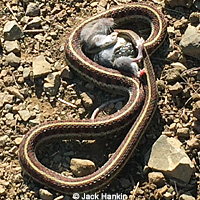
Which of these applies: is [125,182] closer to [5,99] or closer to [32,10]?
[5,99]

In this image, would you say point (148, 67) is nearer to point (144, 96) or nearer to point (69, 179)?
point (144, 96)

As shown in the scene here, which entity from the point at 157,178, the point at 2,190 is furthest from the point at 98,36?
the point at 2,190

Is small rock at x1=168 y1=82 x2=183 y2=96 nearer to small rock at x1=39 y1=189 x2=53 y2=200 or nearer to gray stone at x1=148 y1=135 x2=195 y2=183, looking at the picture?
gray stone at x1=148 y1=135 x2=195 y2=183

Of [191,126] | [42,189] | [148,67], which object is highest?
[148,67]

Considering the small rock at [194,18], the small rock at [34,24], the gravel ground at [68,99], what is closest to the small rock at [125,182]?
the gravel ground at [68,99]

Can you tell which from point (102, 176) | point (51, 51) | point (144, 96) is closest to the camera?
point (102, 176)

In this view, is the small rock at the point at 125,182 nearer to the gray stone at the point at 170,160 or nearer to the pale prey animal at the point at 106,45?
the gray stone at the point at 170,160

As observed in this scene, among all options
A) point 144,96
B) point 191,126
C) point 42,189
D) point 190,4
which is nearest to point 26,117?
point 42,189
